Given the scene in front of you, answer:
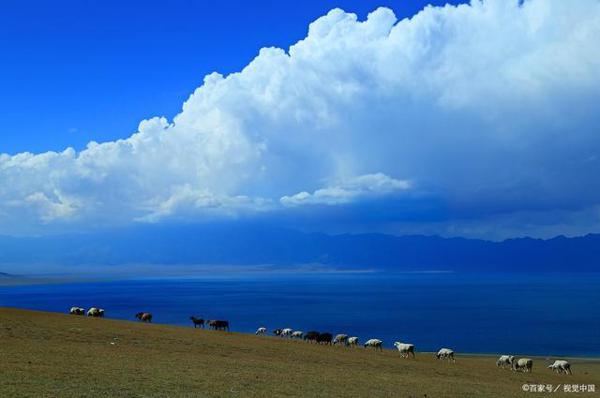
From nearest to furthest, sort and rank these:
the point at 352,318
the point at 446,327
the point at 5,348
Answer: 1. the point at 5,348
2. the point at 446,327
3. the point at 352,318

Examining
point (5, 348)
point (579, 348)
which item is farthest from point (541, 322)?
point (5, 348)

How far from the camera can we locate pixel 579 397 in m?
30.0

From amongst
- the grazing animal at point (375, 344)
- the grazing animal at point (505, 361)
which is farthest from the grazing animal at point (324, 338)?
the grazing animal at point (505, 361)

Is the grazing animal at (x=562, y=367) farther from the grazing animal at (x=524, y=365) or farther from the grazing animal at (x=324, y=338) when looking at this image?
the grazing animal at (x=324, y=338)

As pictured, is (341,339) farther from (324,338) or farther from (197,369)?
(197,369)

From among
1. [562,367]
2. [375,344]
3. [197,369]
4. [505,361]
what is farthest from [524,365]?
[197,369]

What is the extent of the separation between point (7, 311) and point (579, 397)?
43.4 meters

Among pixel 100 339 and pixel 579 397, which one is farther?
pixel 100 339

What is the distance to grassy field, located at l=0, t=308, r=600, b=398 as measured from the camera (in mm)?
21188

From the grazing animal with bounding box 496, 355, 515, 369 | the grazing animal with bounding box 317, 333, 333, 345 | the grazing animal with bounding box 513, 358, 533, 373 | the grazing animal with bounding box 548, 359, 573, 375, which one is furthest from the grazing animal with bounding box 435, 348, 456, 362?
the grazing animal with bounding box 317, 333, 333, 345

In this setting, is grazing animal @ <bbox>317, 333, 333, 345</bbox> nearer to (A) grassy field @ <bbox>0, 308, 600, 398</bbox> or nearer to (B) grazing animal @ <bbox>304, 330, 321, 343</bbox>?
(B) grazing animal @ <bbox>304, 330, 321, 343</bbox>

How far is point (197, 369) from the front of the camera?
26.6 metres

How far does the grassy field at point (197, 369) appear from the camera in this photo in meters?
21.2

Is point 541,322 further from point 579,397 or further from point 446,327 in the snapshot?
point 579,397
